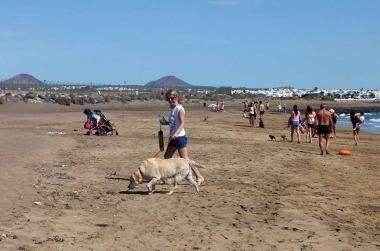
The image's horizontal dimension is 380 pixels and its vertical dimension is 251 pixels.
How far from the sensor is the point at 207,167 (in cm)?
1521

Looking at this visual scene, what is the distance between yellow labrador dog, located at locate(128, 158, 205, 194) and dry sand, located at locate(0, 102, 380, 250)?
0.27 meters

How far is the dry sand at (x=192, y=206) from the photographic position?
26.3ft

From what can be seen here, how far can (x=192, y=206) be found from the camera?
10133 millimetres

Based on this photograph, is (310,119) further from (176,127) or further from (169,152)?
(176,127)

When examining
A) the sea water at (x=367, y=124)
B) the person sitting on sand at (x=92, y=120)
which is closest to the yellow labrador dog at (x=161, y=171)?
the person sitting on sand at (x=92, y=120)

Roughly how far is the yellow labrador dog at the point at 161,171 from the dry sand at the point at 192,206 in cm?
27

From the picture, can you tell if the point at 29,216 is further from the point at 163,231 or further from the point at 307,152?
the point at 307,152

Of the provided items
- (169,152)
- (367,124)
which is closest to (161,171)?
(169,152)

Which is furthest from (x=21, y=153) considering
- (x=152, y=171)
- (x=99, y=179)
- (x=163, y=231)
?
(x=163, y=231)

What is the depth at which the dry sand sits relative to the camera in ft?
26.3

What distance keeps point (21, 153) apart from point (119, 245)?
968cm

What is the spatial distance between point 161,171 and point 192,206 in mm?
1307

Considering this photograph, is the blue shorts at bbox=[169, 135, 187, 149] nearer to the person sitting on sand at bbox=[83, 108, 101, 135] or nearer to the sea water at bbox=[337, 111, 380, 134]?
the person sitting on sand at bbox=[83, 108, 101, 135]

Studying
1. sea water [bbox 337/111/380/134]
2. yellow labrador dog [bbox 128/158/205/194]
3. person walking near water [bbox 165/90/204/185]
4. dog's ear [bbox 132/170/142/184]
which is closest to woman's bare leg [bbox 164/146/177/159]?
person walking near water [bbox 165/90/204/185]
